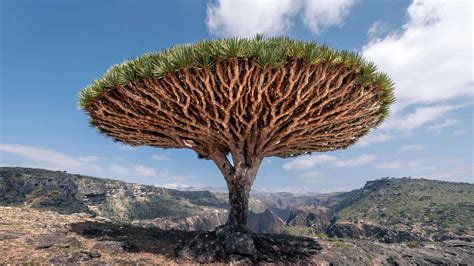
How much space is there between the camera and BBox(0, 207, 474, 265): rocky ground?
956 centimetres

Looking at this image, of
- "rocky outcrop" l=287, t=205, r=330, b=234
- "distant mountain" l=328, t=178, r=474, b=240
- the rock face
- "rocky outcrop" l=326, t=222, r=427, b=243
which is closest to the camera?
the rock face

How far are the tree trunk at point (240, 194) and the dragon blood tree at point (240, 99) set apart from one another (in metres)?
0.04

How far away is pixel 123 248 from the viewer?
35.7ft

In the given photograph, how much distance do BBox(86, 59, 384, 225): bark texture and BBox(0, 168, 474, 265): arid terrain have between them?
13.1ft

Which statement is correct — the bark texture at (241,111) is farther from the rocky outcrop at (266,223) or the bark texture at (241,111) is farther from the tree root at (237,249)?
the rocky outcrop at (266,223)

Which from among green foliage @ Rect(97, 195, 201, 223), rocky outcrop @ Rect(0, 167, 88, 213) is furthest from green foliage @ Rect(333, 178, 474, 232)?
rocky outcrop @ Rect(0, 167, 88, 213)

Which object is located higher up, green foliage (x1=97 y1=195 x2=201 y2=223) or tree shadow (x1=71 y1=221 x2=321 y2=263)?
green foliage (x1=97 y1=195 x2=201 y2=223)

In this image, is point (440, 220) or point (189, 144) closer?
point (189, 144)

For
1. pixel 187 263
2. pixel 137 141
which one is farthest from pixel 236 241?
pixel 137 141

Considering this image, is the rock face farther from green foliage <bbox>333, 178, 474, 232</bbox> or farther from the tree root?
green foliage <bbox>333, 178, 474, 232</bbox>

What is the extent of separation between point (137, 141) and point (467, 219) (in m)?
48.5

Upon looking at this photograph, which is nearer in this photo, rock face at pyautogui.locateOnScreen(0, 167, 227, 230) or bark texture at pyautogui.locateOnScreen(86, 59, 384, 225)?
bark texture at pyautogui.locateOnScreen(86, 59, 384, 225)

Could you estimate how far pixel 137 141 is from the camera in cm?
1438

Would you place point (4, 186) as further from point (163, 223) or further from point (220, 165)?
point (220, 165)
